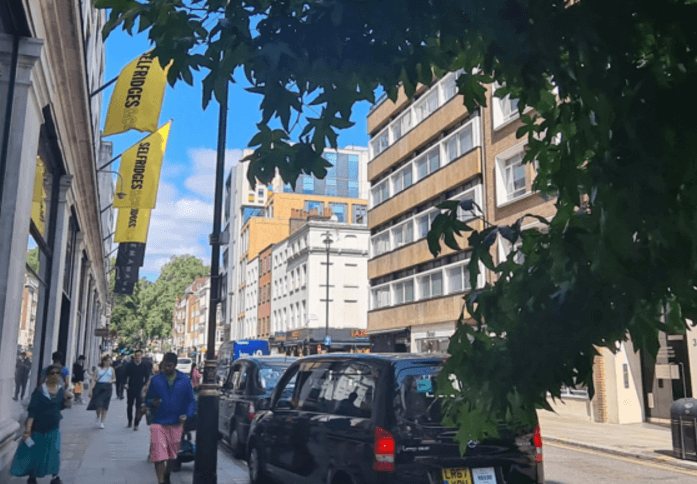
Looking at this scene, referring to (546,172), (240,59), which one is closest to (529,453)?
(546,172)

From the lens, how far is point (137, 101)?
1516 cm

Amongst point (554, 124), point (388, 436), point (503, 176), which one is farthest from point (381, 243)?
point (554, 124)

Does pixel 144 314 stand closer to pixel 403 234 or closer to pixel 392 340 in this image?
pixel 392 340

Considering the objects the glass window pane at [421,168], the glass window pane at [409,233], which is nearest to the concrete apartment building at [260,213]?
the glass window pane at [409,233]

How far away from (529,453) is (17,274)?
23.4 feet

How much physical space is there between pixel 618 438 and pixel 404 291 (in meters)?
21.4

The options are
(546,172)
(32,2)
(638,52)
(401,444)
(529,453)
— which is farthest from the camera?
(32,2)

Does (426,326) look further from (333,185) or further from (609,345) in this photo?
(333,185)

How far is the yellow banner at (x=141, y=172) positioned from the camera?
1956cm

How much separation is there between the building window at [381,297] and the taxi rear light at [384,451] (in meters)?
33.3

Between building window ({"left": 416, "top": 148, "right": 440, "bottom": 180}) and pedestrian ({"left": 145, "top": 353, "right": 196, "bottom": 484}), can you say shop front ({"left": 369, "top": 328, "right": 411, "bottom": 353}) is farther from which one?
pedestrian ({"left": 145, "top": 353, "right": 196, "bottom": 484})

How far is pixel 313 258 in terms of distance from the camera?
5891cm

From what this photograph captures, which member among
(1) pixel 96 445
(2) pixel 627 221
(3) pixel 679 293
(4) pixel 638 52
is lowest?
(1) pixel 96 445

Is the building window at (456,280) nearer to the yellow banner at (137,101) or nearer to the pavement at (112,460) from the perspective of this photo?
the pavement at (112,460)
